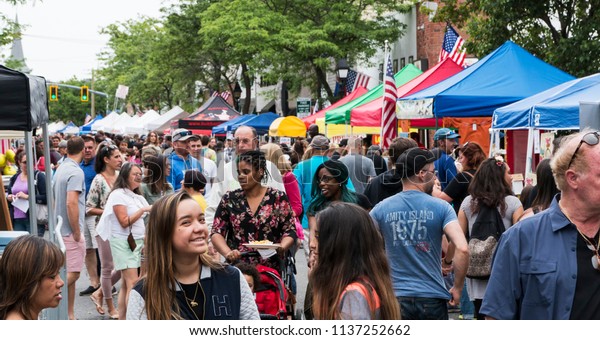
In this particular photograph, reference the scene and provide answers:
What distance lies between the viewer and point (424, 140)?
42000 millimetres

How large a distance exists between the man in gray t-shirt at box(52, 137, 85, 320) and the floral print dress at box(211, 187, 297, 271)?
3.04 m

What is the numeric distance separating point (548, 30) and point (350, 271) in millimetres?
21579

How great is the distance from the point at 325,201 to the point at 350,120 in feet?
47.6

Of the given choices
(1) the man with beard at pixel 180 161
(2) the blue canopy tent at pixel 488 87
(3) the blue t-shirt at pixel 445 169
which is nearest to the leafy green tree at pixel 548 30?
(2) the blue canopy tent at pixel 488 87

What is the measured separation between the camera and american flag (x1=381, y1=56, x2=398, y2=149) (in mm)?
17375

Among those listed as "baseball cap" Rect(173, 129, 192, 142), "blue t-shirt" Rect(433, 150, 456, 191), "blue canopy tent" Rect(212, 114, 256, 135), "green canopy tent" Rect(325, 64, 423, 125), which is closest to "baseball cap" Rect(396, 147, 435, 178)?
"blue t-shirt" Rect(433, 150, 456, 191)

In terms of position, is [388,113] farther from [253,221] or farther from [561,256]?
[561,256]

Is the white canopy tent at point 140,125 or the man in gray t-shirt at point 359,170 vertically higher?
the man in gray t-shirt at point 359,170

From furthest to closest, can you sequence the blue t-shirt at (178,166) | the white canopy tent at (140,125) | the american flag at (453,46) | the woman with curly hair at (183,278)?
the white canopy tent at (140,125), the american flag at (453,46), the blue t-shirt at (178,166), the woman with curly hair at (183,278)

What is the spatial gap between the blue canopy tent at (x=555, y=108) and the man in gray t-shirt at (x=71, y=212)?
542 centimetres

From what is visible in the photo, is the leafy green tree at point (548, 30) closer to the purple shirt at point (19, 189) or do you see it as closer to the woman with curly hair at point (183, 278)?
the purple shirt at point (19, 189)

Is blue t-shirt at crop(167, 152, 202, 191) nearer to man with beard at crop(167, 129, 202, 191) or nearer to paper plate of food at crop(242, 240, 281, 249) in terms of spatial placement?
man with beard at crop(167, 129, 202, 191)

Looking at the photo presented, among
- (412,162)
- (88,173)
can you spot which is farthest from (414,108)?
(412,162)

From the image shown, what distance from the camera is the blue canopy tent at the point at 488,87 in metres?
15.2
